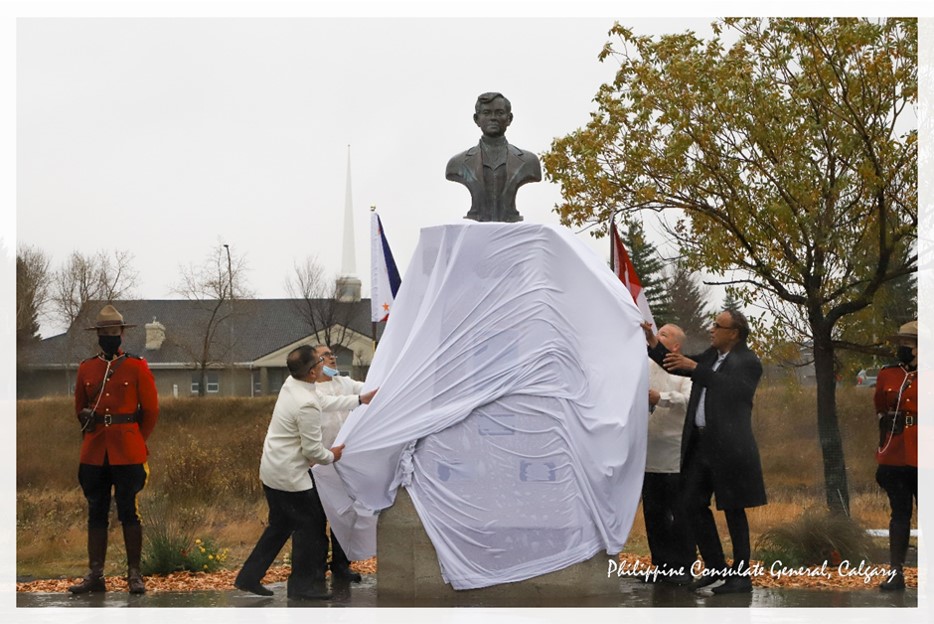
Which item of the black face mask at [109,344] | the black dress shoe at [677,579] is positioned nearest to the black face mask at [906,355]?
the black dress shoe at [677,579]

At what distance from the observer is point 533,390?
7.73 m

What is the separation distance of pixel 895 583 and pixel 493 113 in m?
4.04

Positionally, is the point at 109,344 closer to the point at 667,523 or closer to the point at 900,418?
the point at 667,523

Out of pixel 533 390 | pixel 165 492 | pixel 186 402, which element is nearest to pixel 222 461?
pixel 165 492

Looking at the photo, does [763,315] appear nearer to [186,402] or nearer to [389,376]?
[389,376]

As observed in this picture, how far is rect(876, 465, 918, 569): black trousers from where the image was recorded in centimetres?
811

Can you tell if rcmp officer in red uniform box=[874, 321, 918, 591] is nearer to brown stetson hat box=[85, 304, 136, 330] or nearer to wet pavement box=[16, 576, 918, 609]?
wet pavement box=[16, 576, 918, 609]

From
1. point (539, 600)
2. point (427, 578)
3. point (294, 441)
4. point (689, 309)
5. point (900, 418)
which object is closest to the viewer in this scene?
point (539, 600)

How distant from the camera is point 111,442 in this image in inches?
323

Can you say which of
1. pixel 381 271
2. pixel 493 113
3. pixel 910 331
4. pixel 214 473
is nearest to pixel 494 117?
pixel 493 113

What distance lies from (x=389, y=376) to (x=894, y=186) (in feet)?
21.8

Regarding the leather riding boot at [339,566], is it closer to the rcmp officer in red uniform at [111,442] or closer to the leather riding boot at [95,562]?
the rcmp officer in red uniform at [111,442]

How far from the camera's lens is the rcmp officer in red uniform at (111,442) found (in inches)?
323

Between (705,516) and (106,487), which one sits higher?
(106,487)
